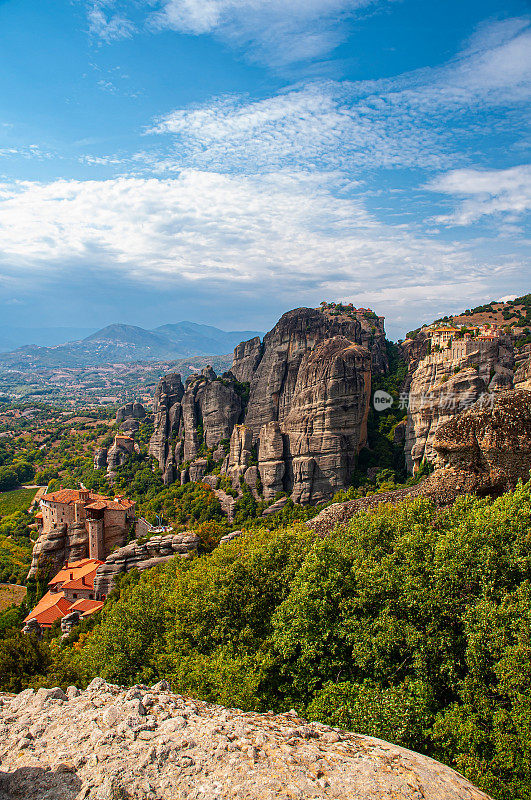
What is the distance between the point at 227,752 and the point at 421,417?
139ft

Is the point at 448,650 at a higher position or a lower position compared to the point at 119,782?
lower

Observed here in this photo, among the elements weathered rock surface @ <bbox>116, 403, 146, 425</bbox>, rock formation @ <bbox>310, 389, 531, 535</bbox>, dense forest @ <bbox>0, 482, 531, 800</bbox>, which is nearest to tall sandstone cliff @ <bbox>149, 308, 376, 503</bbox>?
weathered rock surface @ <bbox>116, 403, 146, 425</bbox>

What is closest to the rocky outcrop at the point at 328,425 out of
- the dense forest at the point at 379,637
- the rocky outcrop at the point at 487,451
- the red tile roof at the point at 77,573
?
the red tile roof at the point at 77,573

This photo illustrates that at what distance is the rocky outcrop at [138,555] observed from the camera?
33656 millimetres

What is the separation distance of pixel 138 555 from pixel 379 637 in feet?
87.2

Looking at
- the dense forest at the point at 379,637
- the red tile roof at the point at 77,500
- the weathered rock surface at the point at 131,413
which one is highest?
the weathered rock surface at the point at 131,413

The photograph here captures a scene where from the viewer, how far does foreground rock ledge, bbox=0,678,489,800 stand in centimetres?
639

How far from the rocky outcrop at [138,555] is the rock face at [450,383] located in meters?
21.6

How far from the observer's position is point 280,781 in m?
6.62

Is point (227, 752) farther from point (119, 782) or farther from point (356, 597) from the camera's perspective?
point (356, 597)

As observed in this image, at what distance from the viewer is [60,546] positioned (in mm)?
42656

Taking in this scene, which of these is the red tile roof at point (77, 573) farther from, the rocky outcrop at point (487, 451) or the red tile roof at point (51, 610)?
the rocky outcrop at point (487, 451)

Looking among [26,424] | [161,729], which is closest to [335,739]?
[161,729]

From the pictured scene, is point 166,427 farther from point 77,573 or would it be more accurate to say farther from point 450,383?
point 450,383
